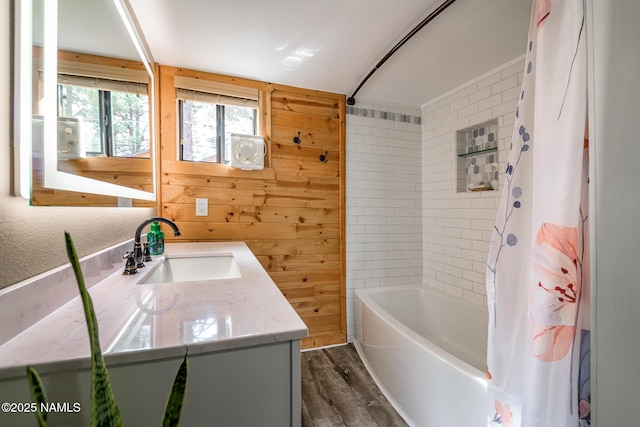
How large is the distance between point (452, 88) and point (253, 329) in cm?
254

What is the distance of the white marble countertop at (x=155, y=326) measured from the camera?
1.54ft

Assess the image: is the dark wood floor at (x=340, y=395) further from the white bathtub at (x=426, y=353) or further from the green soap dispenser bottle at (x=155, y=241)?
the green soap dispenser bottle at (x=155, y=241)

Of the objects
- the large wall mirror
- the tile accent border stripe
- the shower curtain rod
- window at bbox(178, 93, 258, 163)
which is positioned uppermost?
the shower curtain rod

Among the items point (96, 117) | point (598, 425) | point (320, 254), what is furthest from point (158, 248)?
point (598, 425)

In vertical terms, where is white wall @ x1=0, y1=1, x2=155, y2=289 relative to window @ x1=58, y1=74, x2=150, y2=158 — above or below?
below

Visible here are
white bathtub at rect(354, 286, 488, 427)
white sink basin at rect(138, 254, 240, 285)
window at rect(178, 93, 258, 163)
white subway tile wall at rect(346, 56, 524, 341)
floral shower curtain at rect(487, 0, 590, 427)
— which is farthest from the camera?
white subway tile wall at rect(346, 56, 524, 341)

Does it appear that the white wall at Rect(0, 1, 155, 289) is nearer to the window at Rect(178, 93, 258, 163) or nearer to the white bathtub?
the window at Rect(178, 93, 258, 163)

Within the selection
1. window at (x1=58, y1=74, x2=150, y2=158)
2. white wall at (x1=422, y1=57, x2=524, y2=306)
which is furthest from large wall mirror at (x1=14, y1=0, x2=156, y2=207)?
white wall at (x1=422, y1=57, x2=524, y2=306)

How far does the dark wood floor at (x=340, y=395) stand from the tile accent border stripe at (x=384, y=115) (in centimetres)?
220

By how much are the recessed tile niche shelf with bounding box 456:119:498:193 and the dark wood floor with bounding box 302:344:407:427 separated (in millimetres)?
1745

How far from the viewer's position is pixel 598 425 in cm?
58

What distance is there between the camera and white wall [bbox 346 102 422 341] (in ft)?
7.89

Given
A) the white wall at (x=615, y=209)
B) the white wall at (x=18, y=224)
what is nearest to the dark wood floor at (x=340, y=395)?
the white wall at (x=615, y=209)

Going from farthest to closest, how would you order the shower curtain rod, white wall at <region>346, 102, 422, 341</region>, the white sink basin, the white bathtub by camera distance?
1. white wall at <region>346, 102, 422, 341</region>
2. the white sink basin
3. the shower curtain rod
4. the white bathtub
